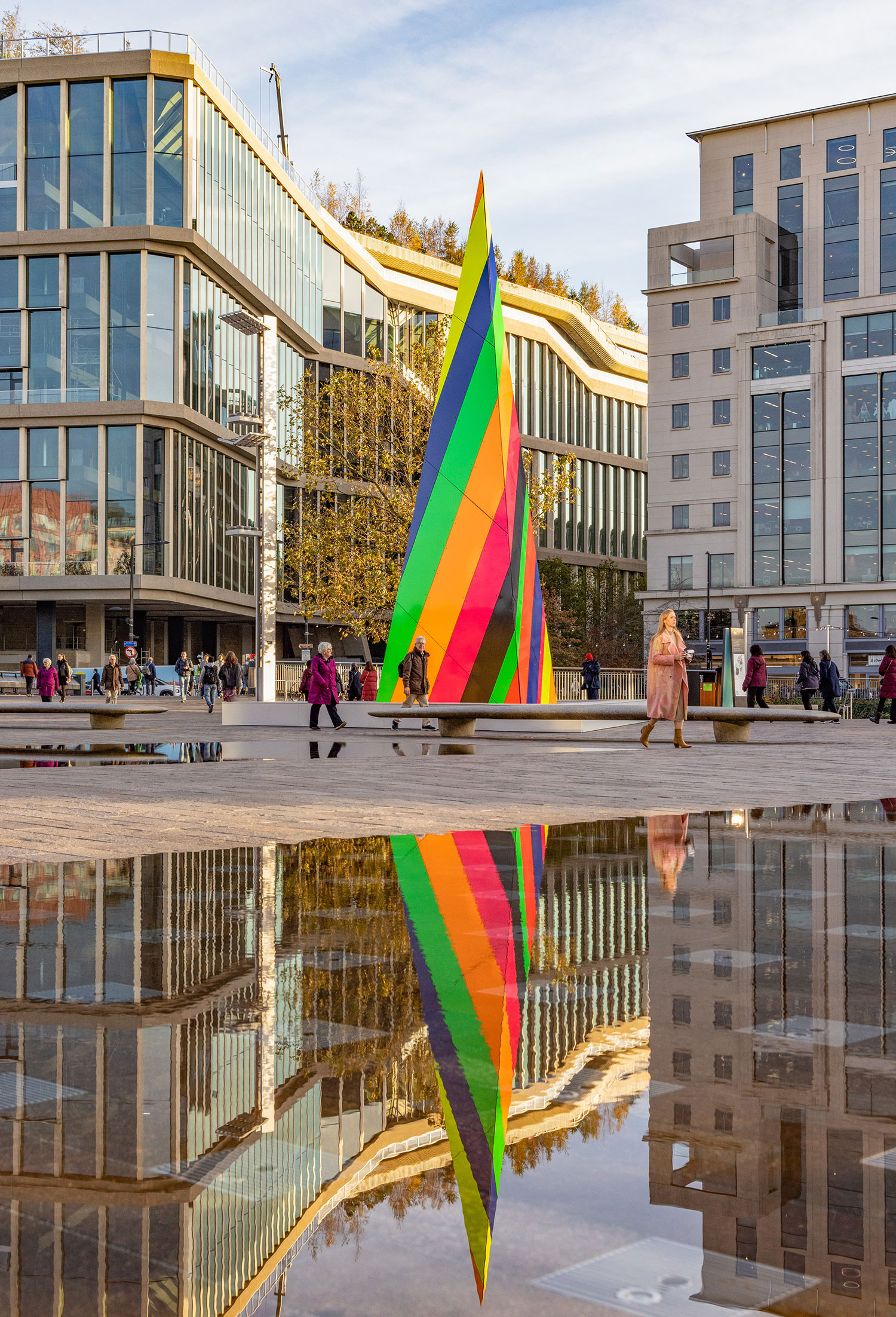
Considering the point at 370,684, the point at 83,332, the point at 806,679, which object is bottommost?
the point at 370,684

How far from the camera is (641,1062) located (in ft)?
10.4

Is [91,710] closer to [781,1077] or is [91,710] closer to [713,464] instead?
[781,1077]

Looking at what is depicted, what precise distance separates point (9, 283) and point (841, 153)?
1538 inches

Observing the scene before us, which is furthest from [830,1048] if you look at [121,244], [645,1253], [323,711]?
[121,244]

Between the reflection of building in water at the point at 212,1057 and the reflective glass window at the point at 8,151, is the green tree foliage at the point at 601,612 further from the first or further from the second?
the reflection of building in water at the point at 212,1057

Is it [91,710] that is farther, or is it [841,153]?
[841,153]

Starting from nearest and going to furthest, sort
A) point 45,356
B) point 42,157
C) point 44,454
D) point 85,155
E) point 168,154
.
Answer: point 168,154 → point 85,155 → point 42,157 → point 45,356 → point 44,454

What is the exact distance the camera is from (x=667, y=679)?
56.1ft

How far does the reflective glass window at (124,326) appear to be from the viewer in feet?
173

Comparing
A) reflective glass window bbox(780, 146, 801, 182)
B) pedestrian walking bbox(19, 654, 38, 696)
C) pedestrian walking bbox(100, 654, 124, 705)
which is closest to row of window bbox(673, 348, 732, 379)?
reflective glass window bbox(780, 146, 801, 182)

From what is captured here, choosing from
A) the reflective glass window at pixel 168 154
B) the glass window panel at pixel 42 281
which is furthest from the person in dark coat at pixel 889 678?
the glass window panel at pixel 42 281

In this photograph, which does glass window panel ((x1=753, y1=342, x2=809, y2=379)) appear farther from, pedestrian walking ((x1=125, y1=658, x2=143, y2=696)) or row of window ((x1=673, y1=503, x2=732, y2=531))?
pedestrian walking ((x1=125, y1=658, x2=143, y2=696))

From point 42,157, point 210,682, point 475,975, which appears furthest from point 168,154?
point 475,975

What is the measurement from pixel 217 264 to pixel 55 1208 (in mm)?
56093
